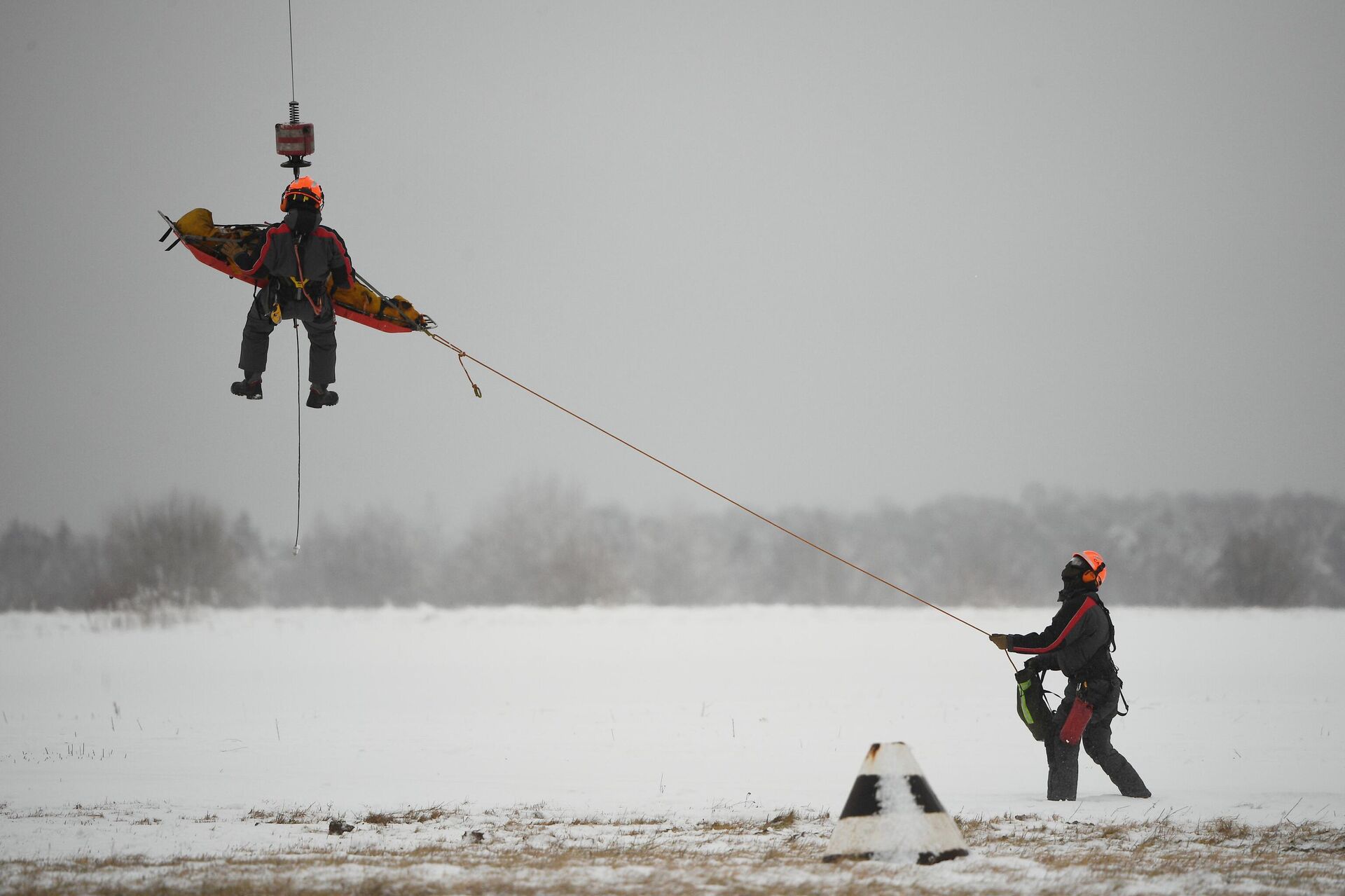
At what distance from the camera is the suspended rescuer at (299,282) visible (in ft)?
37.0

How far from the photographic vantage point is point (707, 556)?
348ft

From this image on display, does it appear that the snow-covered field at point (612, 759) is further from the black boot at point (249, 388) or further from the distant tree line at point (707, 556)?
the distant tree line at point (707, 556)

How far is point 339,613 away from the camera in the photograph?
48000 millimetres

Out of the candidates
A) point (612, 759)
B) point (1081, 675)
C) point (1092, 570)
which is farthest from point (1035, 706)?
point (612, 759)

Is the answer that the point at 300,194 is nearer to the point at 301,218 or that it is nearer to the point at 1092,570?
the point at 301,218

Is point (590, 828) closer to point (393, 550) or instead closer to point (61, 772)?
point (61, 772)

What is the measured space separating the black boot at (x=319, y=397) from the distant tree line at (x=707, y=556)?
154 feet

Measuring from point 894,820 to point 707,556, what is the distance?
9845 centimetres

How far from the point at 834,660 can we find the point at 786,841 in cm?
2356

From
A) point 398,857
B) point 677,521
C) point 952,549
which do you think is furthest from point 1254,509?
point 398,857

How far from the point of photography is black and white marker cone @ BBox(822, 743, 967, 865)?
7.74 m

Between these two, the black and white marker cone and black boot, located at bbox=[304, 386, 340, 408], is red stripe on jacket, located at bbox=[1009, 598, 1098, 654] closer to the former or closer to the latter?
the black and white marker cone

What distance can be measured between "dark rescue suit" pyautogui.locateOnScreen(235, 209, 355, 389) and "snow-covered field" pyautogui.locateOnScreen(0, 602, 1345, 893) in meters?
4.31

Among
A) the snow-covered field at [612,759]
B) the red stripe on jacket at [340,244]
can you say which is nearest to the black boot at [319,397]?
the red stripe on jacket at [340,244]
